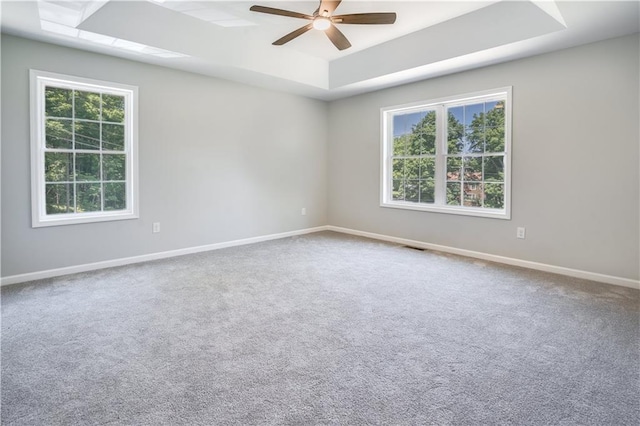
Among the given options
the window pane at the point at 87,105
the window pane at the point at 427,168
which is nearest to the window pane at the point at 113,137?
the window pane at the point at 87,105

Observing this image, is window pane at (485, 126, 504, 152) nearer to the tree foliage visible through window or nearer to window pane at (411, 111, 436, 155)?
window pane at (411, 111, 436, 155)

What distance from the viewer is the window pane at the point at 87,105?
3.89m

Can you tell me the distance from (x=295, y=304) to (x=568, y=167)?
339 cm

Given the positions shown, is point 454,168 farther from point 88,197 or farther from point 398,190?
point 88,197

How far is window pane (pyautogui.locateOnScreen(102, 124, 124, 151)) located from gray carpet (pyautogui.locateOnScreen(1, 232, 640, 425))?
5.21ft

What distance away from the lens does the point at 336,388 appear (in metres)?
1.79

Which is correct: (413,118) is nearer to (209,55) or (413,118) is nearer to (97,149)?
(209,55)

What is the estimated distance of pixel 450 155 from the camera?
4898 millimetres

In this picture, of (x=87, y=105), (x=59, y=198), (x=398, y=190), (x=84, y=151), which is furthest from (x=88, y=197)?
(x=398, y=190)

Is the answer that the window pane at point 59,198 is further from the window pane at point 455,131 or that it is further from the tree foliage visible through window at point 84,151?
the window pane at point 455,131

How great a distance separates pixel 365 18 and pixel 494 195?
2.83 meters

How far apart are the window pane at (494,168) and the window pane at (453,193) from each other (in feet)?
1.39

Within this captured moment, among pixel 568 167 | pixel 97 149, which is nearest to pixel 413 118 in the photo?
pixel 568 167

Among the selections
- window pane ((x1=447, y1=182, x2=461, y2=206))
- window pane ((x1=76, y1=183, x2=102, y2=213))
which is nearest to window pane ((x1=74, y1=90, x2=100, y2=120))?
window pane ((x1=76, y1=183, x2=102, y2=213))
